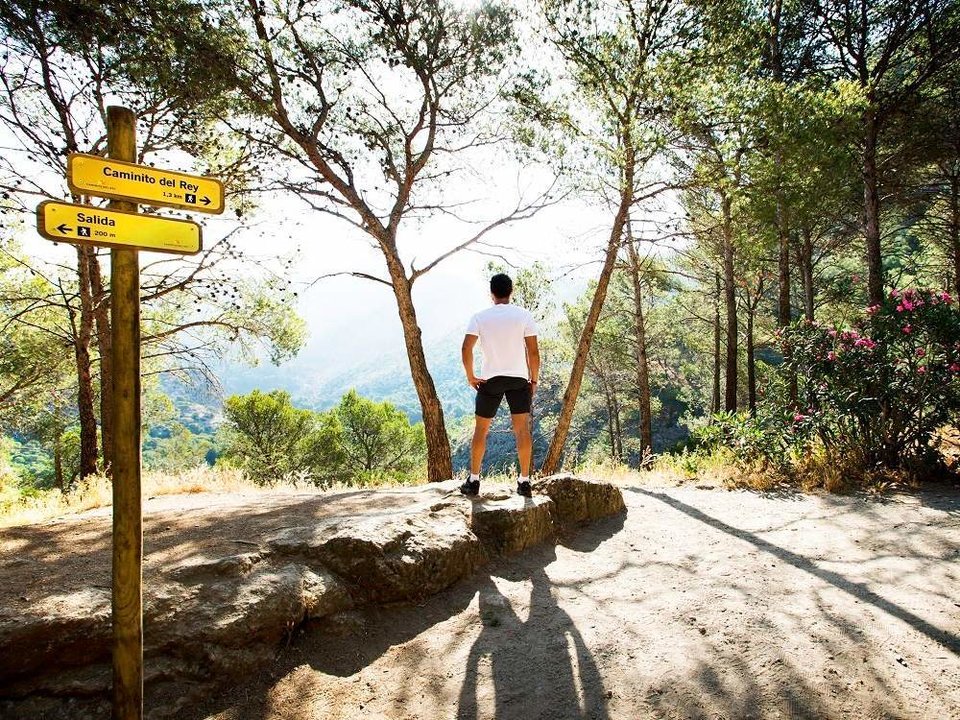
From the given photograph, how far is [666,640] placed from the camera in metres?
3.01

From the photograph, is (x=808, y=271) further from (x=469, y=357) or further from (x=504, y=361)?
(x=469, y=357)

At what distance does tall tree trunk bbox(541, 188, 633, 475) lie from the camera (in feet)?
27.0

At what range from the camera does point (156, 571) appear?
3.16 meters

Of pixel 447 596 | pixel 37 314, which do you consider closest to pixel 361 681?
pixel 447 596

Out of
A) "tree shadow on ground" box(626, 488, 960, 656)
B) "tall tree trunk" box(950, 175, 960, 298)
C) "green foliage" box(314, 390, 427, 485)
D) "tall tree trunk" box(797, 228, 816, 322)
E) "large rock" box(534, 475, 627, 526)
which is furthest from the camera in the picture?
"green foliage" box(314, 390, 427, 485)

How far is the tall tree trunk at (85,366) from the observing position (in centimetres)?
983

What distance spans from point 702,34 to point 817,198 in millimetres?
2967

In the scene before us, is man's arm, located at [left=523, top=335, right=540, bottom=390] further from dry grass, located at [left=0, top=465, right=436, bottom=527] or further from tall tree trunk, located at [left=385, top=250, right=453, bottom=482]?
tall tree trunk, located at [left=385, top=250, right=453, bottom=482]

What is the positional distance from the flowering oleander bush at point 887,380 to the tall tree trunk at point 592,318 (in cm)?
295

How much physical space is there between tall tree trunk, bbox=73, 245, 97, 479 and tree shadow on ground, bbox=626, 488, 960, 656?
34.2ft

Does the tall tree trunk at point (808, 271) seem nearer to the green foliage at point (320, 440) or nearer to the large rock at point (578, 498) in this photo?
the large rock at point (578, 498)

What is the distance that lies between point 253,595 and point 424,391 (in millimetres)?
5824

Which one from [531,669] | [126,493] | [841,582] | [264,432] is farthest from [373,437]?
[126,493]

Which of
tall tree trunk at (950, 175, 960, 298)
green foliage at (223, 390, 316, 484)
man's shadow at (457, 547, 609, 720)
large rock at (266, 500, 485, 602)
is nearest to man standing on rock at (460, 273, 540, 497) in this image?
large rock at (266, 500, 485, 602)
